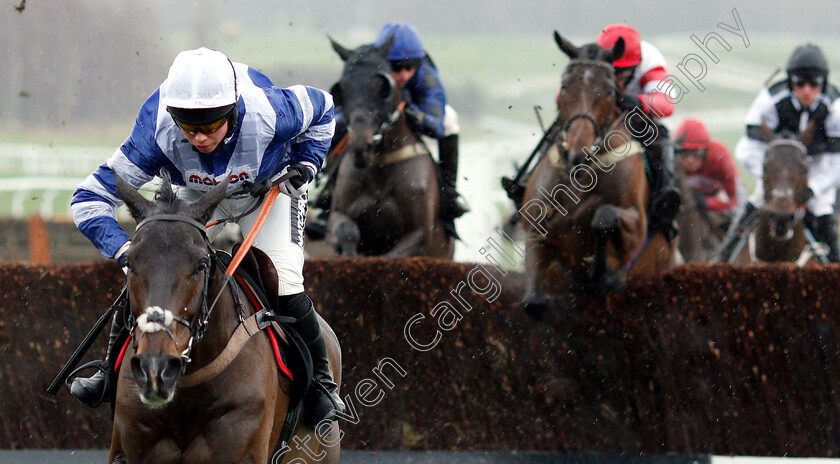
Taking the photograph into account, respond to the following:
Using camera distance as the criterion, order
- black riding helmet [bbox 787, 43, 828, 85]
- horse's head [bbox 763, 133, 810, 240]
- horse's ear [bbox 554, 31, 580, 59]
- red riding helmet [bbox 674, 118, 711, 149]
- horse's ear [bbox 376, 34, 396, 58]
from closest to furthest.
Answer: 1. horse's ear [bbox 554, 31, 580, 59]
2. horse's ear [bbox 376, 34, 396, 58]
3. horse's head [bbox 763, 133, 810, 240]
4. black riding helmet [bbox 787, 43, 828, 85]
5. red riding helmet [bbox 674, 118, 711, 149]

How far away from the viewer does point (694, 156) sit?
1215 cm

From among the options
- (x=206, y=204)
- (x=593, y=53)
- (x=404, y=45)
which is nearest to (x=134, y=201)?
(x=206, y=204)

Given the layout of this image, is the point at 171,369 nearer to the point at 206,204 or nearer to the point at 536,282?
the point at 206,204

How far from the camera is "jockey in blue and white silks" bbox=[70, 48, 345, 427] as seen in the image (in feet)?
10.2

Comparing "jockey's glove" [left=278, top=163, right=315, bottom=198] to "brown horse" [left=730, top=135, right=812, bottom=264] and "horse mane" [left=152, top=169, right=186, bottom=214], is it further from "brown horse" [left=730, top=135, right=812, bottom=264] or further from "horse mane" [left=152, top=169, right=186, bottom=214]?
"brown horse" [left=730, top=135, right=812, bottom=264]

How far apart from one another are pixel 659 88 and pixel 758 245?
2.19 meters

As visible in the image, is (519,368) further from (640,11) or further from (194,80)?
(640,11)

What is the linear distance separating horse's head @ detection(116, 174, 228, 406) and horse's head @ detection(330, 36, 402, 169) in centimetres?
Answer: 407

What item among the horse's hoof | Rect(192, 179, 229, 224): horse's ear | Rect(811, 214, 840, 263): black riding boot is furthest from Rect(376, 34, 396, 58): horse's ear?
Rect(192, 179, 229, 224): horse's ear

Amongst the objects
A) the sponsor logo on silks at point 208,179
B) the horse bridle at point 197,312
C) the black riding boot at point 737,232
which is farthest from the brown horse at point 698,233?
the horse bridle at point 197,312

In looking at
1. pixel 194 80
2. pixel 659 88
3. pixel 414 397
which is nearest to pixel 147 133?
pixel 194 80

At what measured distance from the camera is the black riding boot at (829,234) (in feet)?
27.0

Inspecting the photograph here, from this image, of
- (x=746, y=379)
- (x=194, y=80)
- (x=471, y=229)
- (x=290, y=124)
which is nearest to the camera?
(x=194, y=80)

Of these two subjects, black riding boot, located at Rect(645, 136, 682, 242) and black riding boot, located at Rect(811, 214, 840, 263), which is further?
black riding boot, located at Rect(811, 214, 840, 263)
